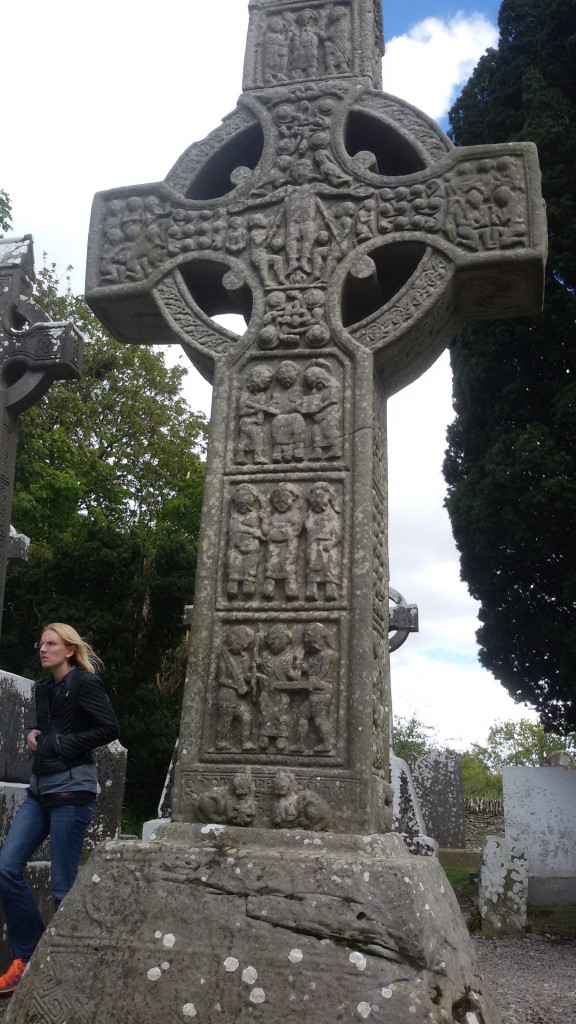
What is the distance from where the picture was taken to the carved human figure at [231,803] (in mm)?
3281

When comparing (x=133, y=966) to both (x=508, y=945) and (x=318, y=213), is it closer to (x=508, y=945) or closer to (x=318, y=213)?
(x=318, y=213)

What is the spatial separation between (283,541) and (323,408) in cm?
63

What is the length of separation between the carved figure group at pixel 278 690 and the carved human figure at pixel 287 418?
0.76 metres

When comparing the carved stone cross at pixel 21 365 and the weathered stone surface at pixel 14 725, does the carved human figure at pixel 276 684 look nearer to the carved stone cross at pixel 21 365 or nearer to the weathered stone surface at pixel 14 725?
the weathered stone surface at pixel 14 725

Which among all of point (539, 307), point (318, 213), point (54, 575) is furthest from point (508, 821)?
point (54, 575)

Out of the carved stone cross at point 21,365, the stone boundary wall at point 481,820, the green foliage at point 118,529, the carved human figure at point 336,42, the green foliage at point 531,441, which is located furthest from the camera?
the stone boundary wall at point 481,820

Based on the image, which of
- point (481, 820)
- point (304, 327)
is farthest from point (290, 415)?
point (481, 820)

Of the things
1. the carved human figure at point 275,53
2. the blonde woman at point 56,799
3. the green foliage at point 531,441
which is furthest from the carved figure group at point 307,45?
the green foliage at point 531,441

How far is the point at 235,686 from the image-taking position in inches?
138

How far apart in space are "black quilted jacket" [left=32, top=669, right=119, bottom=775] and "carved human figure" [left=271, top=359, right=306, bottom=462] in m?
1.33

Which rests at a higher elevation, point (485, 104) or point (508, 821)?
point (485, 104)

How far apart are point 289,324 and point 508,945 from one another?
5.84 m

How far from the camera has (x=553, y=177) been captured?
1053 centimetres

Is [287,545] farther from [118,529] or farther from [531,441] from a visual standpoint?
[118,529]
